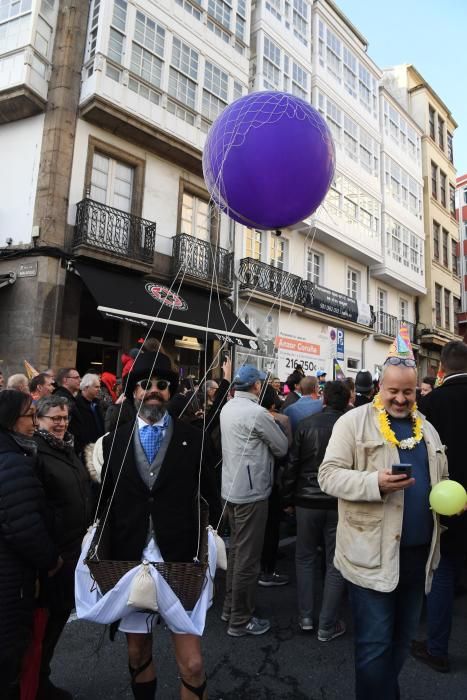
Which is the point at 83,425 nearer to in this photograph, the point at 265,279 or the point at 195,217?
the point at 195,217

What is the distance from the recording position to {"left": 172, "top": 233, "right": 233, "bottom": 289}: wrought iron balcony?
12383 millimetres

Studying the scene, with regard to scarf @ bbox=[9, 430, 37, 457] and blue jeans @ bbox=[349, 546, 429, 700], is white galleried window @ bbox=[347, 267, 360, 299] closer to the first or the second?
blue jeans @ bbox=[349, 546, 429, 700]

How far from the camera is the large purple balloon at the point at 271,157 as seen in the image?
11.5ft

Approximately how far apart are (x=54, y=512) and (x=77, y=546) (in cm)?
31

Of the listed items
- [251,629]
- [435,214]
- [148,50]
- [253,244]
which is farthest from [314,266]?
[251,629]

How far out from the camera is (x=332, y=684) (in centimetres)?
282

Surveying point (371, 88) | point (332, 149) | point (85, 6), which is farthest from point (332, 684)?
point (371, 88)

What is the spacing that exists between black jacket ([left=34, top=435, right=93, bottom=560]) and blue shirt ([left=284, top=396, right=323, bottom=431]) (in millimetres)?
2643

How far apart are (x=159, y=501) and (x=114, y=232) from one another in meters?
9.72

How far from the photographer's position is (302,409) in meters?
4.90

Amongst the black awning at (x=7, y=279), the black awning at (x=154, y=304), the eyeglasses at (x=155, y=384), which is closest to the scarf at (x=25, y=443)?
the eyeglasses at (x=155, y=384)

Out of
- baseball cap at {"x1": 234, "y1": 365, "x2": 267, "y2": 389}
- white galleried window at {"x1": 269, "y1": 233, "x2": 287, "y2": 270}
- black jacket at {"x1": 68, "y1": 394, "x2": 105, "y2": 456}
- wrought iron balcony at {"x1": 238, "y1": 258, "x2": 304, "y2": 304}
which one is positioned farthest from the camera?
white galleried window at {"x1": 269, "y1": 233, "x2": 287, "y2": 270}

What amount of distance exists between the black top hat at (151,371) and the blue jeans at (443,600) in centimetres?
207

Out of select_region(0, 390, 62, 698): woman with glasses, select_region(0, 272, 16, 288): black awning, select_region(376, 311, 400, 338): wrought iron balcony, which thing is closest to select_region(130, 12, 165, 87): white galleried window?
select_region(0, 272, 16, 288): black awning
